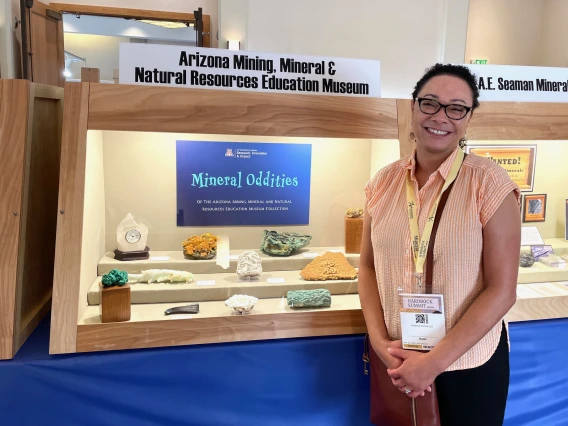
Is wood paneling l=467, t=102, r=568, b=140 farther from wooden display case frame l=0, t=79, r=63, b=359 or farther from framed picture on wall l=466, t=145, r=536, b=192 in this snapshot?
wooden display case frame l=0, t=79, r=63, b=359

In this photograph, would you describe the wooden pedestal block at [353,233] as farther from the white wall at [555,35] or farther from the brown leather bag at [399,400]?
the white wall at [555,35]

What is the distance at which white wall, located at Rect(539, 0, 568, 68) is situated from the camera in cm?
521

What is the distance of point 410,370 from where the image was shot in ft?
3.87

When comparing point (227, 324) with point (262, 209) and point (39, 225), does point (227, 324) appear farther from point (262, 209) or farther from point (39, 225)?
point (39, 225)

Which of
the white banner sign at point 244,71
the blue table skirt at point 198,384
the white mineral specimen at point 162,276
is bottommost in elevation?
the blue table skirt at point 198,384

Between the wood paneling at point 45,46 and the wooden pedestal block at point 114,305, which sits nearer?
the wooden pedestal block at point 114,305

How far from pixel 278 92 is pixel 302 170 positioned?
391 millimetres

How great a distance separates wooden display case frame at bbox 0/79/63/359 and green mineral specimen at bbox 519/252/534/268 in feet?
6.38

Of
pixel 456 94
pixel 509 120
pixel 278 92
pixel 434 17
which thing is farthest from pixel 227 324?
pixel 434 17

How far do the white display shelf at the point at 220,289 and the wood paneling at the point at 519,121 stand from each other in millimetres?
748

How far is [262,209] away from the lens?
1.83 m

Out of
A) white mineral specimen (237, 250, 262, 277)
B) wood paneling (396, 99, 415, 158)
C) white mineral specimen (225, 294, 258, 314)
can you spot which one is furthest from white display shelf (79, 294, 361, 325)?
wood paneling (396, 99, 415, 158)

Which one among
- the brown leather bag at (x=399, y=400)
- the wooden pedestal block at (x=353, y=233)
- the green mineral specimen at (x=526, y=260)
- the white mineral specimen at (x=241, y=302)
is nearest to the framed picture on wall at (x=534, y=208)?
the green mineral specimen at (x=526, y=260)

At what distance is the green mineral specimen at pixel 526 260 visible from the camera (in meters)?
2.05
